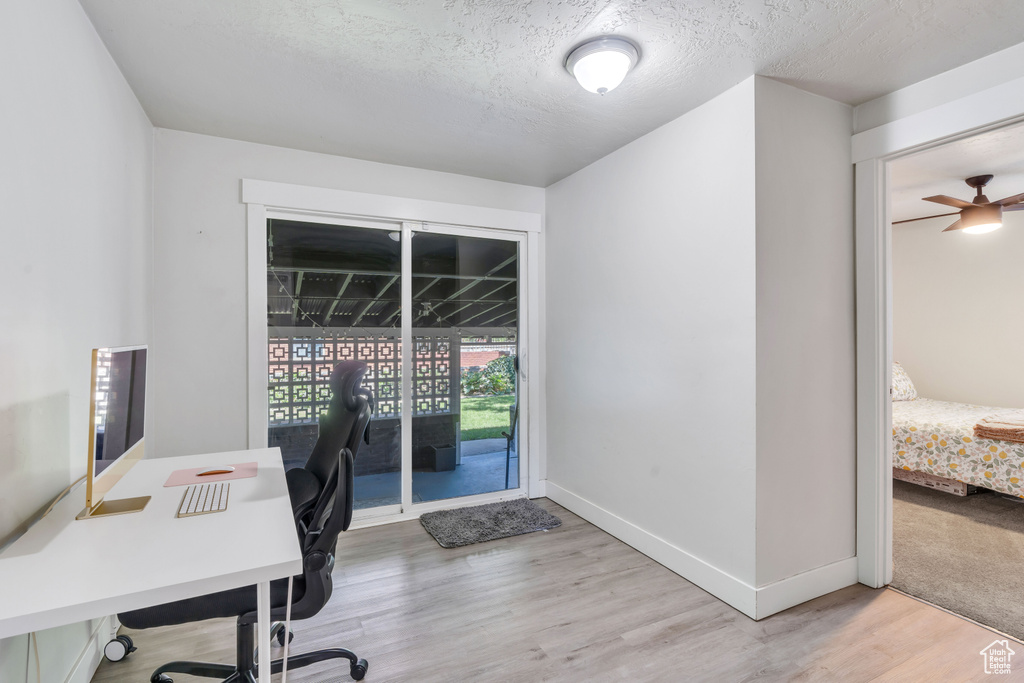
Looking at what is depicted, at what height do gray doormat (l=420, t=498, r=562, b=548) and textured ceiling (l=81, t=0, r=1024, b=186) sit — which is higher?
textured ceiling (l=81, t=0, r=1024, b=186)

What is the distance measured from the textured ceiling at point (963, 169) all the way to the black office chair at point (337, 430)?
2851 millimetres

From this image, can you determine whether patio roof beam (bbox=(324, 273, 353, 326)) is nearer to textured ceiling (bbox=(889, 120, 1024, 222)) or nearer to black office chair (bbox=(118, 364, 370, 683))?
black office chair (bbox=(118, 364, 370, 683))

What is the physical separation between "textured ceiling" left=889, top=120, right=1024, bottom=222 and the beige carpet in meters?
2.06

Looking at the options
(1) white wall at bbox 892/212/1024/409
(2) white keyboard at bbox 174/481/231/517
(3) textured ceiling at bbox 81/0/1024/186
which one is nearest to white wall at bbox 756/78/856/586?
(3) textured ceiling at bbox 81/0/1024/186

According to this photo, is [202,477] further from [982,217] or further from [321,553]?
[982,217]

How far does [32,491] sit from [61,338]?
1.59 feet

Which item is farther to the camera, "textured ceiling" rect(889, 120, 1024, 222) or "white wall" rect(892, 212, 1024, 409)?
"white wall" rect(892, 212, 1024, 409)

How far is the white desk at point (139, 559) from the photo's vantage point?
997mm

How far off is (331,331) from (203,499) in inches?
71.4

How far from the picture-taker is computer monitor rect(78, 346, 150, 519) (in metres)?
1.34

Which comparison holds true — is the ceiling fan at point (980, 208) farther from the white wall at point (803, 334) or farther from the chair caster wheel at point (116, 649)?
the chair caster wheel at point (116, 649)

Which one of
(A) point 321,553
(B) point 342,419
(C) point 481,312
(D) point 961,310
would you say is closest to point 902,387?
(D) point 961,310

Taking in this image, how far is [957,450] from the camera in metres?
3.69

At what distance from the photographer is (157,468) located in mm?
2020
